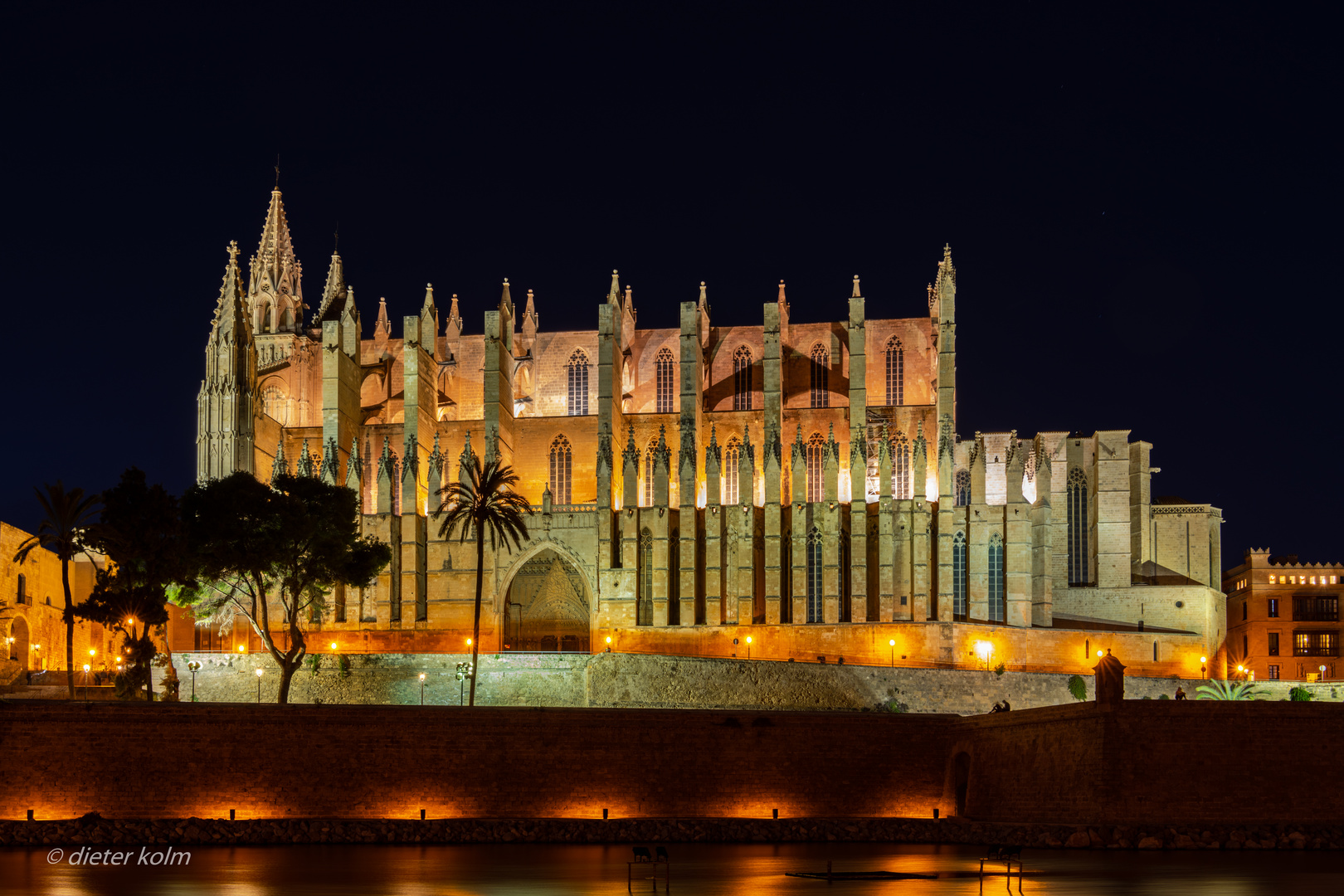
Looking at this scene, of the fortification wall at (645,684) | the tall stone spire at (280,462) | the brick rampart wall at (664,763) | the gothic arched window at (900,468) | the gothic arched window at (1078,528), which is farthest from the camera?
the gothic arched window at (1078,528)

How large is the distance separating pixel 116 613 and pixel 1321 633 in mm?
47474

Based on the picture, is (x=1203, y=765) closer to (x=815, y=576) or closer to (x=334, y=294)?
(x=815, y=576)

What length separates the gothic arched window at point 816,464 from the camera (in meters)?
62.5

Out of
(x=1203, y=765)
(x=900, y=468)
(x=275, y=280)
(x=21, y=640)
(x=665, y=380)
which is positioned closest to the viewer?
(x=1203, y=765)

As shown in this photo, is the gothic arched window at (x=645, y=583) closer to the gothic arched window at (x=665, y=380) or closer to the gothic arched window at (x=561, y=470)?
the gothic arched window at (x=561, y=470)

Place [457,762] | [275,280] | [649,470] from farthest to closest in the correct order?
[275,280], [649,470], [457,762]

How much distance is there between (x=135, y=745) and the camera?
114 ft

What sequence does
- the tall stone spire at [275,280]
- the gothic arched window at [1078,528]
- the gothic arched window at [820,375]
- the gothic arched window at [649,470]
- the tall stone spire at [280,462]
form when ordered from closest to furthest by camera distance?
the tall stone spire at [280,462], the gothic arched window at [649,470], the gothic arched window at [1078,528], the gothic arched window at [820,375], the tall stone spire at [275,280]

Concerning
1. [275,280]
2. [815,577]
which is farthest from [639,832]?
[275,280]

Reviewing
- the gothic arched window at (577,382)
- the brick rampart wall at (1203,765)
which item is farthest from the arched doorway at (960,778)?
the gothic arched window at (577,382)

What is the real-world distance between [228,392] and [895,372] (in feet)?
88.0

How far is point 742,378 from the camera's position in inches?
2625

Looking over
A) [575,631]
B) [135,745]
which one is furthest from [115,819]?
[575,631]

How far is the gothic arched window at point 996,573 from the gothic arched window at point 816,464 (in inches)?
307
